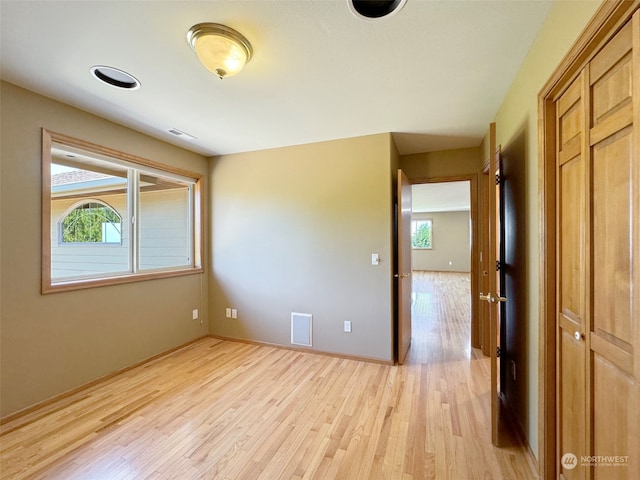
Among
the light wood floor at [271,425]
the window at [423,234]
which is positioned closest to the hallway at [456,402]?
the light wood floor at [271,425]

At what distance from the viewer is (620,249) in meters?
0.93

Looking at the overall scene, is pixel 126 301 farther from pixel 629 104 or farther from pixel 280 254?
pixel 629 104

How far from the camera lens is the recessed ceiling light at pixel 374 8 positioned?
130 centimetres

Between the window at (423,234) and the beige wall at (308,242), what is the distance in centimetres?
869

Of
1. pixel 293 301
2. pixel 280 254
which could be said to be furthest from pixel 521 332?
pixel 280 254

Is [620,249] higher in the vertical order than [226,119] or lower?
lower

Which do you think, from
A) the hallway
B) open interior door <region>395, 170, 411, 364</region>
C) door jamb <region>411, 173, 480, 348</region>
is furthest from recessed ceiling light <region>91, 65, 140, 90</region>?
door jamb <region>411, 173, 480, 348</region>

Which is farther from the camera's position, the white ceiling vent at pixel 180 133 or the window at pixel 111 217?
the white ceiling vent at pixel 180 133

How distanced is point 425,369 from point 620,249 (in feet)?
7.56

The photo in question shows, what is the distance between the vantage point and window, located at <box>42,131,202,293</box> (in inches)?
92.0

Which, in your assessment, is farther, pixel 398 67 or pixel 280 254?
pixel 280 254

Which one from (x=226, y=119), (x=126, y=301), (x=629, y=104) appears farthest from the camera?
(x=126, y=301)

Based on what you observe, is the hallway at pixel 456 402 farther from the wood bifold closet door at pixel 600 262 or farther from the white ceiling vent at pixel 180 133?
the white ceiling vent at pixel 180 133

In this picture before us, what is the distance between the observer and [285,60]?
1.72 m
